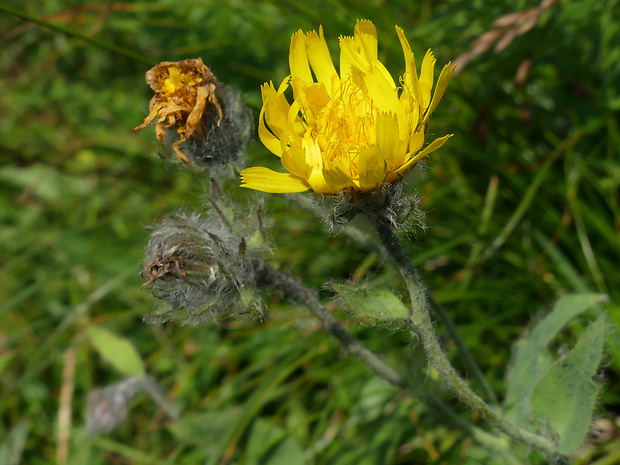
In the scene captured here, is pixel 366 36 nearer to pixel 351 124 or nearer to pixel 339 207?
pixel 351 124

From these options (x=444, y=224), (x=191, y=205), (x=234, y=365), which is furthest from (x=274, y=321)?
(x=444, y=224)

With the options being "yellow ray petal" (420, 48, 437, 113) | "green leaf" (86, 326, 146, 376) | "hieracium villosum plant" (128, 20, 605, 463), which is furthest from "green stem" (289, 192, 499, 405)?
"green leaf" (86, 326, 146, 376)

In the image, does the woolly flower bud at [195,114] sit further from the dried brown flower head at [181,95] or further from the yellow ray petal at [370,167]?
the yellow ray petal at [370,167]

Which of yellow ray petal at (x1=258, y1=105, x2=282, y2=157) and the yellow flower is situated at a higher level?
the yellow flower

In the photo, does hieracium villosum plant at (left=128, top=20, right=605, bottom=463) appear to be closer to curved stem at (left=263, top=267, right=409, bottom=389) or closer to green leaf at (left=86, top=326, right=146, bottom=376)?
curved stem at (left=263, top=267, right=409, bottom=389)

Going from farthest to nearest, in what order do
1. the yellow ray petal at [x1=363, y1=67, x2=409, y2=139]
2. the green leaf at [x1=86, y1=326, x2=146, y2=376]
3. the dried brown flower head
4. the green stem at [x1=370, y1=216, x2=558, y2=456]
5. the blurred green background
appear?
the green leaf at [x1=86, y1=326, x2=146, y2=376] → the blurred green background → the dried brown flower head → the green stem at [x1=370, y1=216, x2=558, y2=456] → the yellow ray petal at [x1=363, y1=67, x2=409, y2=139]

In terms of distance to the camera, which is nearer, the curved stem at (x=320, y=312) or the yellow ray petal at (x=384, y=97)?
the yellow ray petal at (x=384, y=97)

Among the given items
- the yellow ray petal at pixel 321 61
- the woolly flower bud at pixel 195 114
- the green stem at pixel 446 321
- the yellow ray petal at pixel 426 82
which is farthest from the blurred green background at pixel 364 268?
the yellow ray petal at pixel 426 82
